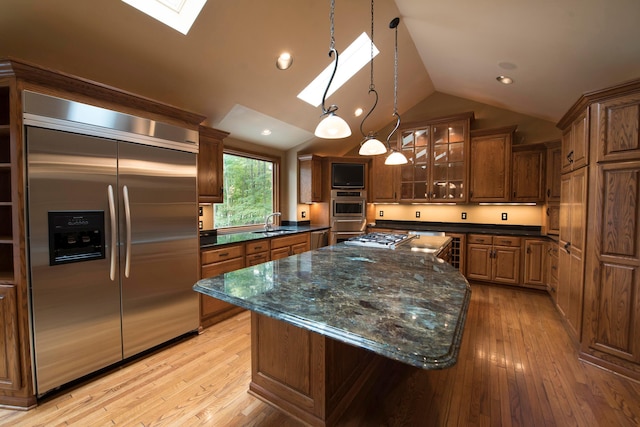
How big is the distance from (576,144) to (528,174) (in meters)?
1.67

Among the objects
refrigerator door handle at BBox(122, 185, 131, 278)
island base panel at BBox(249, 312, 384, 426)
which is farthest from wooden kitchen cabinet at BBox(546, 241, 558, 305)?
refrigerator door handle at BBox(122, 185, 131, 278)

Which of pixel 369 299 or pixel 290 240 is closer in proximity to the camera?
pixel 369 299

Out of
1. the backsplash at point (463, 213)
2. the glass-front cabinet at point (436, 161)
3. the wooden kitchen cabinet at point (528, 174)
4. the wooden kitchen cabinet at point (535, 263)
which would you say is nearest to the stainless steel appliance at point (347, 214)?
the backsplash at point (463, 213)

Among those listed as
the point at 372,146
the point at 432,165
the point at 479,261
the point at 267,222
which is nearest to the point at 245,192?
the point at 267,222

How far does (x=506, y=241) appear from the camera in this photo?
159 inches

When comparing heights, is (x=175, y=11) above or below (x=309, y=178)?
above

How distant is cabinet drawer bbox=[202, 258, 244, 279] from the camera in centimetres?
284

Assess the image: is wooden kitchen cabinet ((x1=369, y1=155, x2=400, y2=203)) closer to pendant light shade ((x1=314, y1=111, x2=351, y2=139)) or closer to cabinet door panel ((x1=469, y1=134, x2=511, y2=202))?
cabinet door panel ((x1=469, y1=134, x2=511, y2=202))

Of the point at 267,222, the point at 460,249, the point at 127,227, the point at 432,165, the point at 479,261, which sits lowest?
the point at 479,261

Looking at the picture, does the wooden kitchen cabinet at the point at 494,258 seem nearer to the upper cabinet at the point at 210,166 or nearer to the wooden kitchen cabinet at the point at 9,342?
the upper cabinet at the point at 210,166

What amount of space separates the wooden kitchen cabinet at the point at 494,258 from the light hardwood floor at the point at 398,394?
5.16 feet

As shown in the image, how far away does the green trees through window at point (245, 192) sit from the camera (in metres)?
4.04

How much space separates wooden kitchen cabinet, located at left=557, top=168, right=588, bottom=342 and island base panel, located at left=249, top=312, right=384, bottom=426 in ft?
6.86

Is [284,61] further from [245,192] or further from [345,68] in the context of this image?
[245,192]
